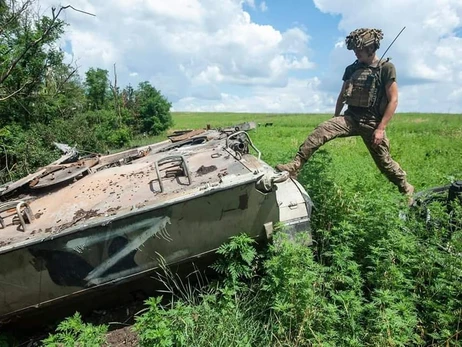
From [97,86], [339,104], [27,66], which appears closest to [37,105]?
[27,66]

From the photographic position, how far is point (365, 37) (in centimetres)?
517

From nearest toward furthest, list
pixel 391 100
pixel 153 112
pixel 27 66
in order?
pixel 391 100
pixel 27 66
pixel 153 112

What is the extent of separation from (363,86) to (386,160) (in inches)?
36.2

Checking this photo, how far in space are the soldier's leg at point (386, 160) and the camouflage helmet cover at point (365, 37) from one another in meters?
0.96

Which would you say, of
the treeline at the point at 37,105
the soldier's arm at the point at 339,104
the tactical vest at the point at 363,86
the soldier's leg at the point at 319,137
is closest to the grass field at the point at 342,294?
the soldier's leg at the point at 319,137

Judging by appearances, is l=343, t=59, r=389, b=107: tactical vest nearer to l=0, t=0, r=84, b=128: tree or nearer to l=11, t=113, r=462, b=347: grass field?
l=11, t=113, r=462, b=347: grass field

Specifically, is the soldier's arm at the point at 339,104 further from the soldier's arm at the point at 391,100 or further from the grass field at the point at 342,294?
the grass field at the point at 342,294

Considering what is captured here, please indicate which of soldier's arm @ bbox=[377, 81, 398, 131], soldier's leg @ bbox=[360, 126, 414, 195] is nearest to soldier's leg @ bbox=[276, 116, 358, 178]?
soldier's leg @ bbox=[360, 126, 414, 195]

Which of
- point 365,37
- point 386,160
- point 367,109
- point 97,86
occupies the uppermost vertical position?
point 97,86

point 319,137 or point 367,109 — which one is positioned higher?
point 367,109

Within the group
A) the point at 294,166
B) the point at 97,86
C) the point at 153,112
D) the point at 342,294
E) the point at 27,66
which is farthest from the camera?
the point at 153,112

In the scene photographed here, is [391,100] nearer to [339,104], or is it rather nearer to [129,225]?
[339,104]

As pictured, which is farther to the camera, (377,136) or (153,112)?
(153,112)

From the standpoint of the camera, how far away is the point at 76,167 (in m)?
4.96
